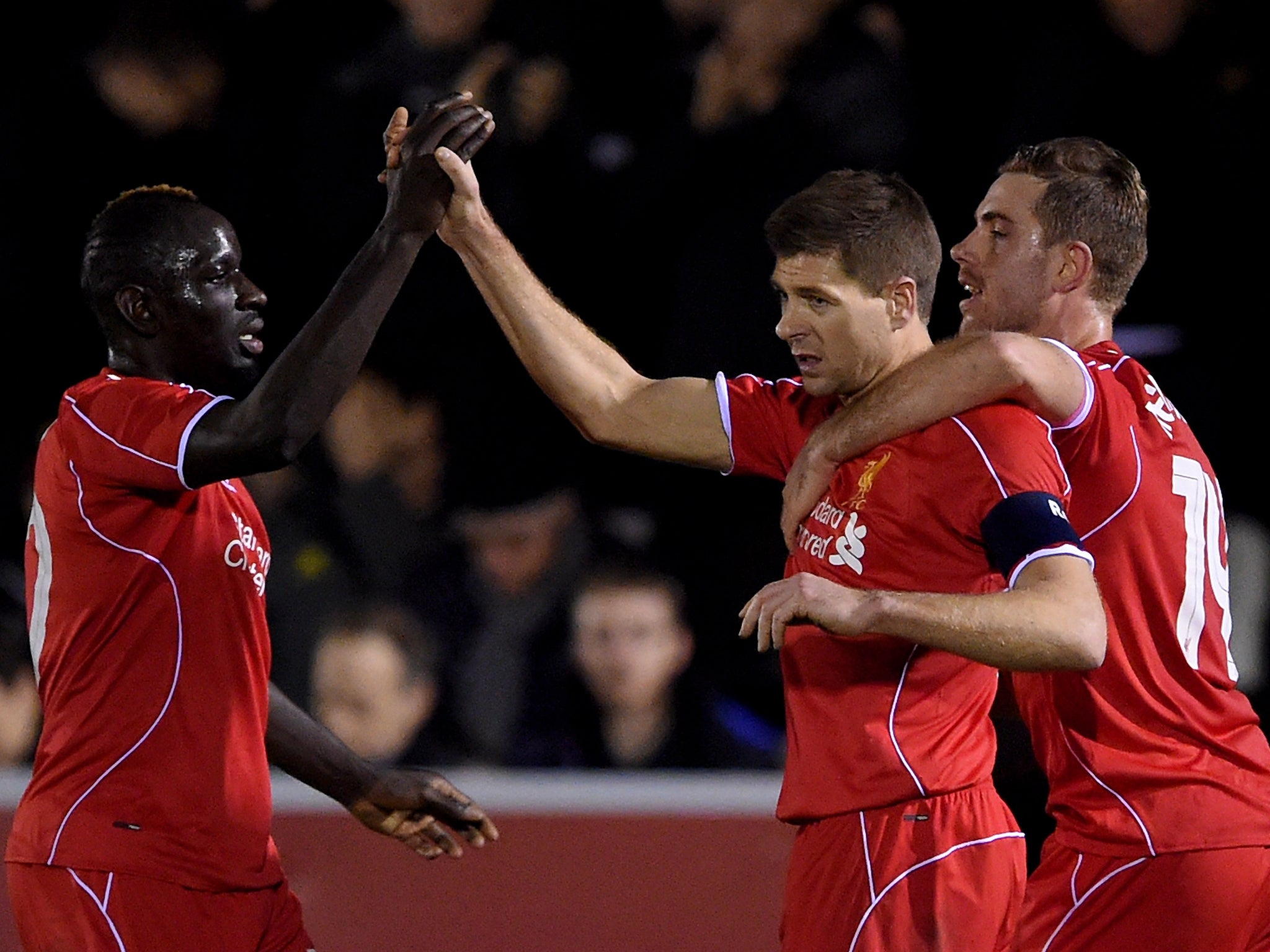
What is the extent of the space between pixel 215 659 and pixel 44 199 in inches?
142

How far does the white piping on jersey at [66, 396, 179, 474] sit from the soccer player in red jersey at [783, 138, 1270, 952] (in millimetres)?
1039

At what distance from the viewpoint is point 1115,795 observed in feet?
→ 9.72

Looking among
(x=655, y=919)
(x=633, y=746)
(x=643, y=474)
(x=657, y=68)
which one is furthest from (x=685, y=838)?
(x=657, y=68)

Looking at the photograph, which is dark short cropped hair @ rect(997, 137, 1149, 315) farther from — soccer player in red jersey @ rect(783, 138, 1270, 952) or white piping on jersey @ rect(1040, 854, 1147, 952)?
white piping on jersey @ rect(1040, 854, 1147, 952)

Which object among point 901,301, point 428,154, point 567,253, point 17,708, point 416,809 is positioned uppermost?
point 567,253

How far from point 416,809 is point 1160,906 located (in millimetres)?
1364

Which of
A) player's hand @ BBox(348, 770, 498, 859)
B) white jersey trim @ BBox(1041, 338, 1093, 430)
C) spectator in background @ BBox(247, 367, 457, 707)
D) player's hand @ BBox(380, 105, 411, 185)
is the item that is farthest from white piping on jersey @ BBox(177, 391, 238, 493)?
spectator in background @ BBox(247, 367, 457, 707)

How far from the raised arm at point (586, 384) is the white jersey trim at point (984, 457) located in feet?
1.83

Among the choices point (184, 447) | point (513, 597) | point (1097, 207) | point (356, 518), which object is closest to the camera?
point (184, 447)

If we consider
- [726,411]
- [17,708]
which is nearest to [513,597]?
[17,708]

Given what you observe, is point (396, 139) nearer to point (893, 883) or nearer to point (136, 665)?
point (136, 665)

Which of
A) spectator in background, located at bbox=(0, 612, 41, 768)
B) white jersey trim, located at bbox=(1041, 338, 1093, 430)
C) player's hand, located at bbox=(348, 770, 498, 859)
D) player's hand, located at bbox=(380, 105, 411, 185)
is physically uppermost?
player's hand, located at bbox=(380, 105, 411, 185)

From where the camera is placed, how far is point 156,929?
2.89 m

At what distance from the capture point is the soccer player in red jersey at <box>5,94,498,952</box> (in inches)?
113
